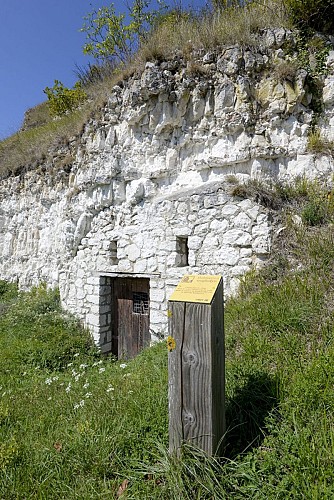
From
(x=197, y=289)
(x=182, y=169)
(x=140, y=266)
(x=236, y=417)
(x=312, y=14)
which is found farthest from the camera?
(x=140, y=266)

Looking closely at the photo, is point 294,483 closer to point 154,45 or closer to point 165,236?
point 165,236

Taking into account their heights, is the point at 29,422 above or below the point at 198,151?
below

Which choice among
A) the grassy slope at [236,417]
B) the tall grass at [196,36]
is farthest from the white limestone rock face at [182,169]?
the grassy slope at [236,417]

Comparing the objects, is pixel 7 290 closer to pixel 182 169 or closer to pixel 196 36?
pixel 182 169

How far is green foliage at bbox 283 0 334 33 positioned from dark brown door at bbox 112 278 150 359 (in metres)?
5.16

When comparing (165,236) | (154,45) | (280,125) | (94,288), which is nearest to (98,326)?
(94,288)

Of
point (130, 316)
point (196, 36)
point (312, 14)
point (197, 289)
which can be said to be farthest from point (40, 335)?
point (312, 14)

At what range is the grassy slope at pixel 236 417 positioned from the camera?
205 centimetres

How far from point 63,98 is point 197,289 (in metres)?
11.7

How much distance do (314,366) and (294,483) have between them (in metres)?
0.94

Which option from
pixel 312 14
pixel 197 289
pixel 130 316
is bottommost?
pixel 130 316

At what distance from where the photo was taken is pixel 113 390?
3.51 m

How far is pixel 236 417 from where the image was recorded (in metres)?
2.50

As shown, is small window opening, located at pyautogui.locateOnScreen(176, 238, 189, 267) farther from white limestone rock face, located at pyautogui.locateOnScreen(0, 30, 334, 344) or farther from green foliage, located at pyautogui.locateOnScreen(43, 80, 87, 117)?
green foliage, located at pyautogui.locateOnScreen(43, 80, 87, 117)
